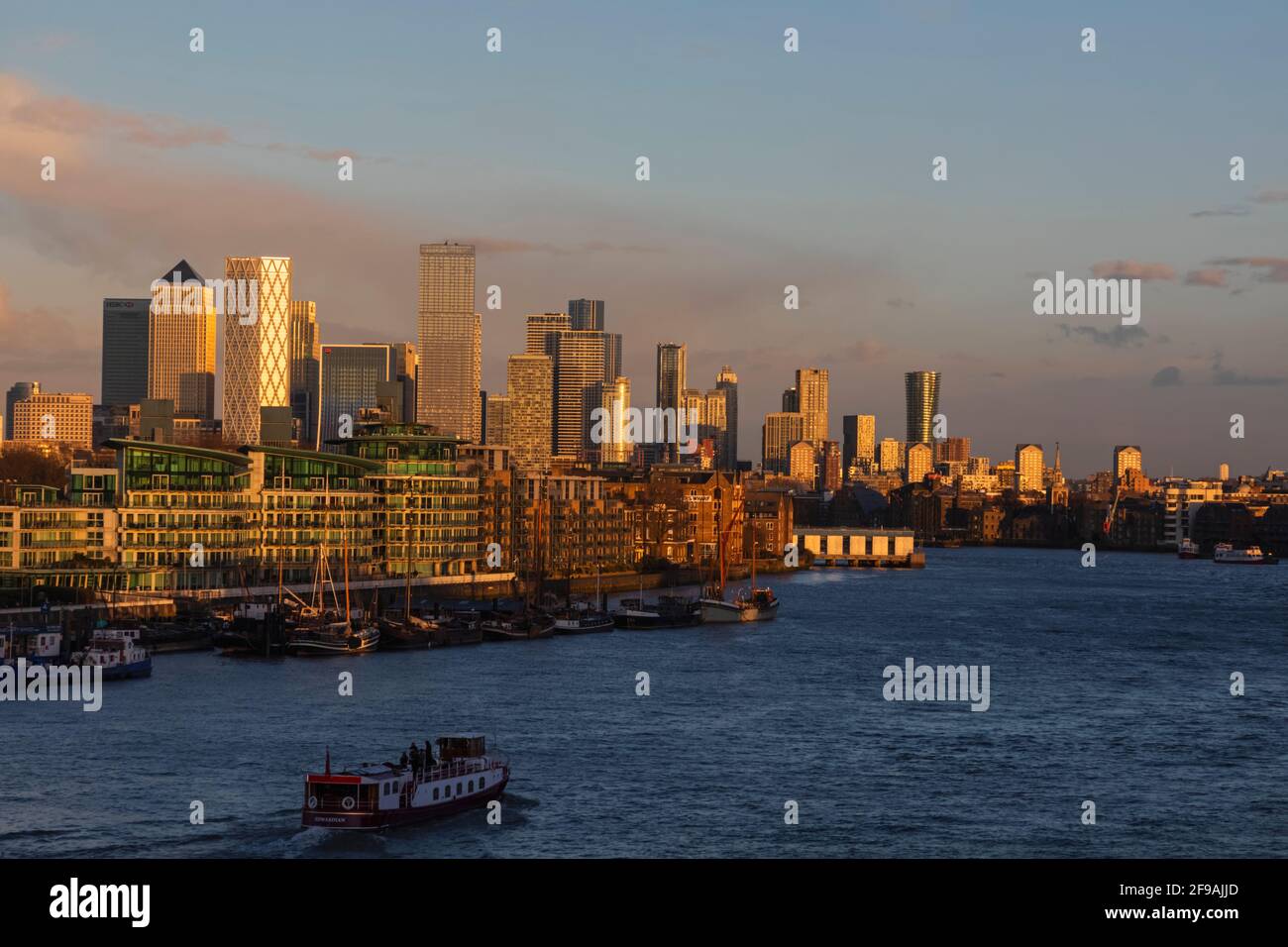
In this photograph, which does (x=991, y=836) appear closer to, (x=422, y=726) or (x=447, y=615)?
(x=422, y=726)

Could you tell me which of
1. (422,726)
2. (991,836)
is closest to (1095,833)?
(991,836)

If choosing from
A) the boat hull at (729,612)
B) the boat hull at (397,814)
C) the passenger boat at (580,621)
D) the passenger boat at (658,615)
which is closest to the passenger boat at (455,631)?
the passenger boat at (580,621)

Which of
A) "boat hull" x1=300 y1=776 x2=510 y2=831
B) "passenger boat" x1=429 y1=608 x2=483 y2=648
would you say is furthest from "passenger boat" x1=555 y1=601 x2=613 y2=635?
"boat hull" x1=300 y1=776 x2=510 y2=831

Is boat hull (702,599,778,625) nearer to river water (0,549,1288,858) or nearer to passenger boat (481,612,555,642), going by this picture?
A: passenger boat (481,612,555,642)

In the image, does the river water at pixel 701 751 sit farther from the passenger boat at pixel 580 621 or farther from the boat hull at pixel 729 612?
the boat hull at pixel 729 612

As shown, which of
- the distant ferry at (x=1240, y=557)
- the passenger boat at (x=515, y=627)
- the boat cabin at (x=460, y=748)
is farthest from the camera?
the distant ferry at (x=1240, y=557)

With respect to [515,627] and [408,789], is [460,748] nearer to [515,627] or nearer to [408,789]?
[408,789]
